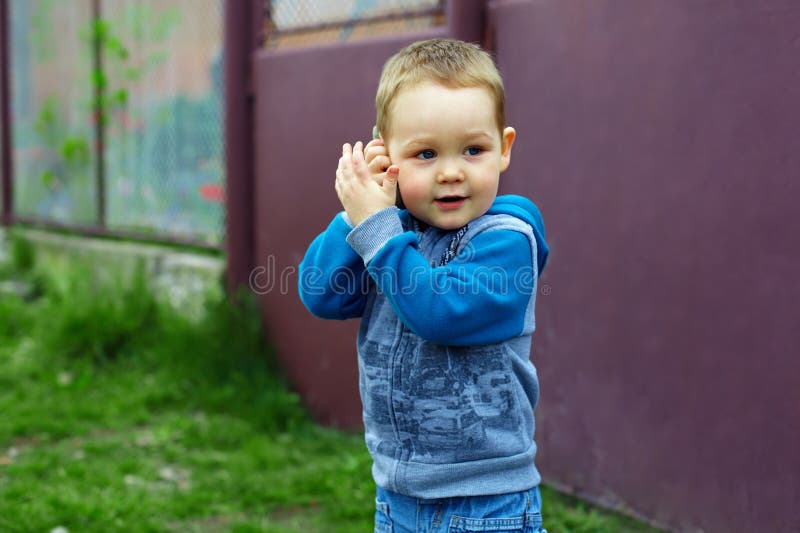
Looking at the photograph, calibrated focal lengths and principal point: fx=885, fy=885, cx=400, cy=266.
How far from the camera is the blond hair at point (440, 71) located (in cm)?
177

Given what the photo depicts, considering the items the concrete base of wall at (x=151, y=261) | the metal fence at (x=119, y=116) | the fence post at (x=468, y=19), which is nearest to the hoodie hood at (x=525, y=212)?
the fence post at (x=468, y=19)

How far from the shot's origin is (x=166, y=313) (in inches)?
198

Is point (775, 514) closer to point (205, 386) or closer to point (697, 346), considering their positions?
point (697, 346)

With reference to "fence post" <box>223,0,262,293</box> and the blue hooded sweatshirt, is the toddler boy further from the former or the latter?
"fence post" <box>223,0,262,293</box>

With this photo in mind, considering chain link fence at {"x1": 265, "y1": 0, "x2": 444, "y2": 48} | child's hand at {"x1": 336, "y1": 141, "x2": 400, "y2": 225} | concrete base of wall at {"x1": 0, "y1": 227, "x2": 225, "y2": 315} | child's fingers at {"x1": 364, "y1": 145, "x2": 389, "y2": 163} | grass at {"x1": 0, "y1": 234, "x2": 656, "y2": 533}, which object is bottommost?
grass at {"x1": 0, "y1": 234, "x2": 656, "y2": 533}

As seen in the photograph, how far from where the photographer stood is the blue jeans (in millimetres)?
1846

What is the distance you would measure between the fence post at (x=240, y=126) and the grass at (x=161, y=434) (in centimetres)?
34

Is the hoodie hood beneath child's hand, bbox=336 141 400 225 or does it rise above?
beneath

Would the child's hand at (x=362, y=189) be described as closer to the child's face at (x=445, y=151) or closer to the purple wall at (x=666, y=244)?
the child's face at (x=445, y=151)

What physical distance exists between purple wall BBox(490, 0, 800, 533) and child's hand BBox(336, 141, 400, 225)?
1.31m

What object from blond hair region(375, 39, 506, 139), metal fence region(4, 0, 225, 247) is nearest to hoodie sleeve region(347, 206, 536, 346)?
blond hair region(375, 39, 506, 139)

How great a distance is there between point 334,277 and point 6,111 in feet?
22.7

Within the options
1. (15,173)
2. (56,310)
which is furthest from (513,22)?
(15,173)

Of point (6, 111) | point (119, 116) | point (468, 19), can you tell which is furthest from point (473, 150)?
point (6, 111)
